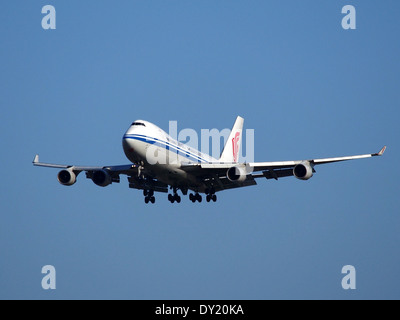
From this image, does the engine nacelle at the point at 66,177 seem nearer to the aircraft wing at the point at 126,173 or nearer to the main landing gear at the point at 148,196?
the aircraft wing at the point at 126,173

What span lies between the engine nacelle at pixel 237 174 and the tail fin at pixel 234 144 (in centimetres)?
1333

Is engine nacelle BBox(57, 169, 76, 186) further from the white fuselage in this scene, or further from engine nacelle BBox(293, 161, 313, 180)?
engine nacelle BBox(293, 161, 313, 180)

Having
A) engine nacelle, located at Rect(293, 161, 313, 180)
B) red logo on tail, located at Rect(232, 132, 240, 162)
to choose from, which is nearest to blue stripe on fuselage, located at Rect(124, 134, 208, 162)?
engine nacelle, located at Rect(293, 161, 313, 180)

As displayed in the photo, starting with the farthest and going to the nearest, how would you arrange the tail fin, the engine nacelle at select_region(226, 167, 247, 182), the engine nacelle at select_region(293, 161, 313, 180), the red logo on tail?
the red logo on tail, the tail fin, the engine nacelle at select_region(226, 167, 247, 182), the engine nacelle at select_region(293, 161, 313, 180)

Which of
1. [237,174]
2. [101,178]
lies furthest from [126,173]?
[237,174]

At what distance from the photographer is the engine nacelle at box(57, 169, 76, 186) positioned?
76188 mm

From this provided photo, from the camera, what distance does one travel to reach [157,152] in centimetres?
6931

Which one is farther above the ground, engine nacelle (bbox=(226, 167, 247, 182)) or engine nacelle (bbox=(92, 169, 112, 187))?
engine nacelle (bbox=(92, 169, 112, 187))

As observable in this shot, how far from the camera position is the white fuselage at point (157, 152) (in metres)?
68.3

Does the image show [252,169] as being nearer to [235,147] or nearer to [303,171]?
[303,171]

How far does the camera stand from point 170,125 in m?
74.1
